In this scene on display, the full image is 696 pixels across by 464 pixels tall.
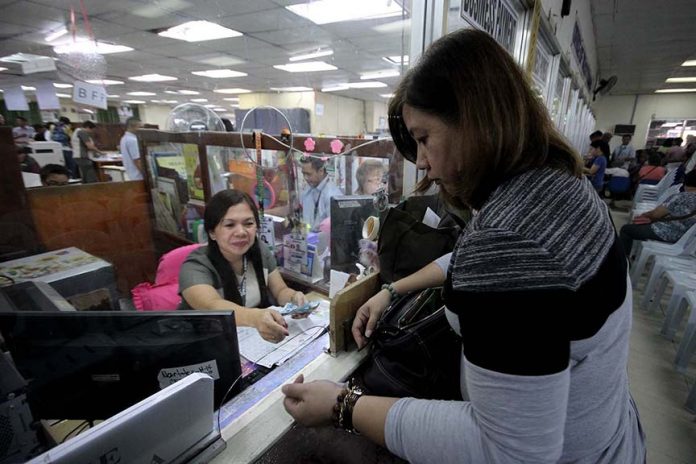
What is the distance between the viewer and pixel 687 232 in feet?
10.2

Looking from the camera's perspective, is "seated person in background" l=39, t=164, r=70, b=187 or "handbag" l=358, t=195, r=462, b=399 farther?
"seated person in background" l=39, t=164, r=70, b=187

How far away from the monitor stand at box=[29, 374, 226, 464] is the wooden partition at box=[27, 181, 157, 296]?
1.98m

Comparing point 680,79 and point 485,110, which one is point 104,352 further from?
point 680,79

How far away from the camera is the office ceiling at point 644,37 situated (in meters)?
4.27

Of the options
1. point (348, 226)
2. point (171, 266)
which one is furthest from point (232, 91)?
point (348, 226)

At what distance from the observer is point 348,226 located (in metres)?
1.46

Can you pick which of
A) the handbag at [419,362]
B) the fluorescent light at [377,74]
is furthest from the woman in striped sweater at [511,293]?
the fluorescent light at [377,74]

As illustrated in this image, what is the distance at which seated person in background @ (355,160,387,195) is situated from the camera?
60.9 inches

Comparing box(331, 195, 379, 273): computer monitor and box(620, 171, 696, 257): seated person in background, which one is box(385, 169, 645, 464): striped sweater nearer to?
box(331, 195, 379, 273): computer monitor

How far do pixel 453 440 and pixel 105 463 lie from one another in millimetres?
475

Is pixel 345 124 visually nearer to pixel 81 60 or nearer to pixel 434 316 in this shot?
pixel 81 60

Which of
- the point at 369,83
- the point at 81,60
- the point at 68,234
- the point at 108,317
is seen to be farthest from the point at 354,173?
the point at 369,83

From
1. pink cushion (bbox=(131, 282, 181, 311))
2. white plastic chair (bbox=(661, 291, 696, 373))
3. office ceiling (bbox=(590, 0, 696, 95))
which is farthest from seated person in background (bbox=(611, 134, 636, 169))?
→ pink cushion (bbox=(131, 282, 181, 311))

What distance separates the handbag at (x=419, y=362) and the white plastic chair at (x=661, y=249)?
3515 mm
